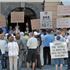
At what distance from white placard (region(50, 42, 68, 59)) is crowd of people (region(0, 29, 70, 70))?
150 millimetres

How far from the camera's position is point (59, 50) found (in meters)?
18.3

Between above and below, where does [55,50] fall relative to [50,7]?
below

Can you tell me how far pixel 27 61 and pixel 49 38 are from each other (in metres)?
1.60

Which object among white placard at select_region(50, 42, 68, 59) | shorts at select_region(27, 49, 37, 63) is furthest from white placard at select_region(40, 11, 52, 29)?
white placard at select_region(50, 42, 68, 59)


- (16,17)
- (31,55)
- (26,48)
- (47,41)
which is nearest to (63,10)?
(16,17)

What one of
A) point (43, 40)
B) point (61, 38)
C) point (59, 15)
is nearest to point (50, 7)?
point (59, 15)

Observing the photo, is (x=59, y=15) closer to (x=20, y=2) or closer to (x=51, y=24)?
(x=51, y=24)

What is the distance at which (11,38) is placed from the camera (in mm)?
17594

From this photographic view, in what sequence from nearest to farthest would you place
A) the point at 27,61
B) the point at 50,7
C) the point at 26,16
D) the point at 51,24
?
the point at 27,61, the point at 51,24, the point at 50,7, the point at 26,16

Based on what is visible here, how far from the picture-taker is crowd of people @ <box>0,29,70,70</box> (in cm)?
1783

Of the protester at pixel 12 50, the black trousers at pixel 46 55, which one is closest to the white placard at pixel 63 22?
the black trousers at pixel 46 55

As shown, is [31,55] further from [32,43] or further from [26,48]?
[32,43]

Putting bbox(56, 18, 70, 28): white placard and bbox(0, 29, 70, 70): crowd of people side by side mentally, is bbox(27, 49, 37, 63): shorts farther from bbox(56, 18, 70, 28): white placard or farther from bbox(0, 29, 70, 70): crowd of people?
bbox(56, 18, 70, 28): white placard

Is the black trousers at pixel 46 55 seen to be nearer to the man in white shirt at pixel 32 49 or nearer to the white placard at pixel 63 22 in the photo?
the man in white shirt at pixel 32 49
